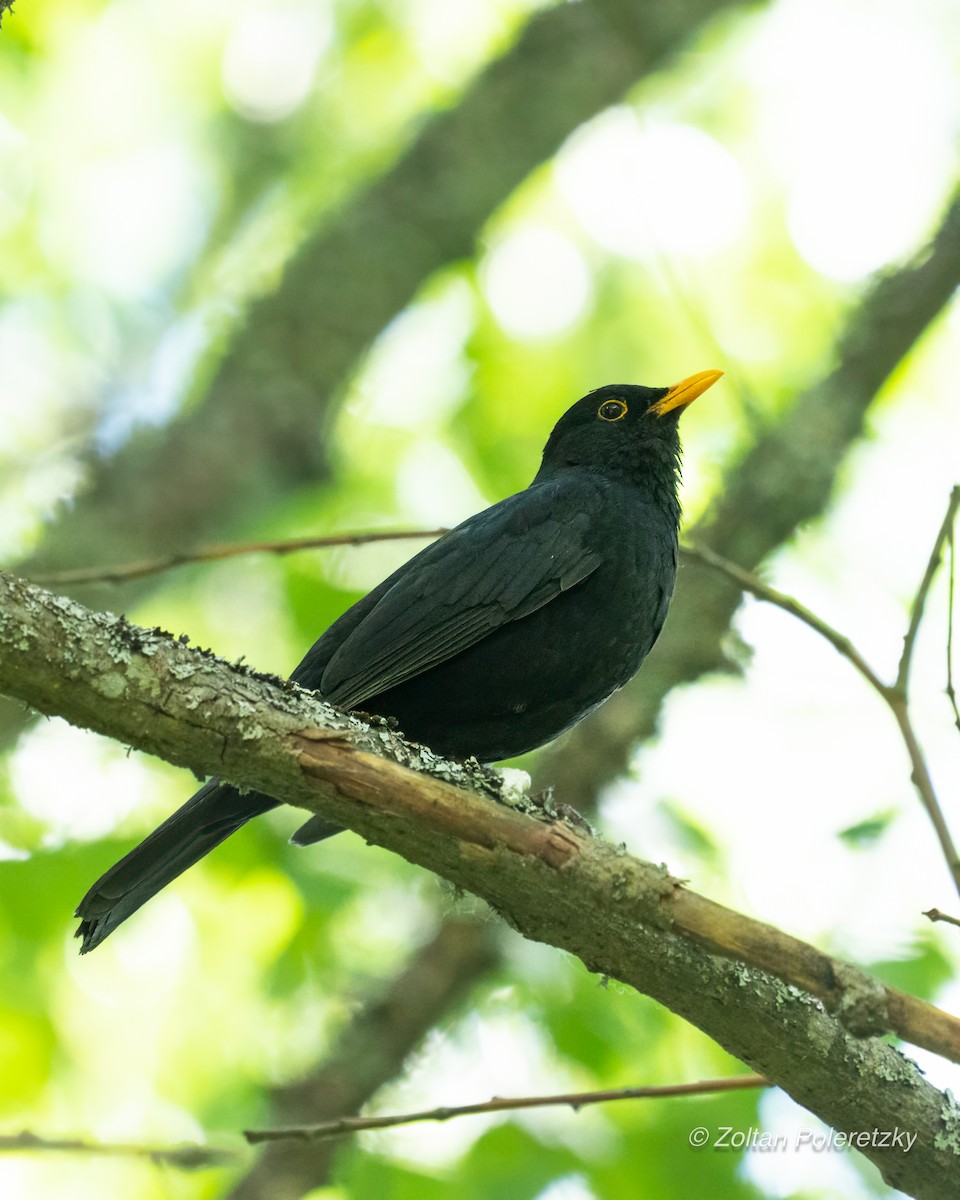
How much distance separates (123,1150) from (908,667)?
2.49 m

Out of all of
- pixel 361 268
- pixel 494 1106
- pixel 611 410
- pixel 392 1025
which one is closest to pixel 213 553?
pixel 494 1106

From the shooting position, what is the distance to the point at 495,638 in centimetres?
440

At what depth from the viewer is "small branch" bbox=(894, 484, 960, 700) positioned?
10.3ft

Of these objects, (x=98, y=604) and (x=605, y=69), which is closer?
(x=98, y=604)

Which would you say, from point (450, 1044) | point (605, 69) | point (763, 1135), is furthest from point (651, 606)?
point (605, 69)

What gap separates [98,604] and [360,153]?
6.66m

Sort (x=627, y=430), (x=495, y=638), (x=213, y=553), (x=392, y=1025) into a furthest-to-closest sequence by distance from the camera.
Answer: (x=627, y=430) → (x=392, y=1025) → (x=495, y=638) → (x=213, y=553)

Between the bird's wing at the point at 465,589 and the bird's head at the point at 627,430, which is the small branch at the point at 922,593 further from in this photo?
the bird's head at the point at 627,430

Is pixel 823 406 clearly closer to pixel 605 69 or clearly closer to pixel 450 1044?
pixel 605 69

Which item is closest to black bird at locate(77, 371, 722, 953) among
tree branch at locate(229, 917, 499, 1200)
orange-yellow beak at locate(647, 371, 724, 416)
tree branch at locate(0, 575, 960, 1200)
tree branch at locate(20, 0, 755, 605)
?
orange-yellow beak at locate(647, 371, 724, 416)

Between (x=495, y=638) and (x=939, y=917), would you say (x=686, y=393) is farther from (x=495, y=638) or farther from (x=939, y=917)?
(x=939, y=917)

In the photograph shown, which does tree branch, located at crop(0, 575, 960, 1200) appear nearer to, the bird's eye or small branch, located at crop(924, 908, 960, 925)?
small branch, located at crop(924, 908, 960, 925)

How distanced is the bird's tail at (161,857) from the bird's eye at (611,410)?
2.52 m

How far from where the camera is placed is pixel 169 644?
2965 millimetres
